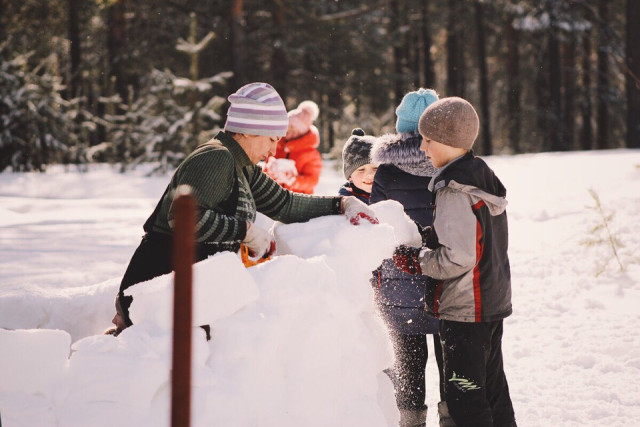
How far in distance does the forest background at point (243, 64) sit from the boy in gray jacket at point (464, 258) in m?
8.42

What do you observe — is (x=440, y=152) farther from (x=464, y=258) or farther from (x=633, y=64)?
(x=633, y=64)

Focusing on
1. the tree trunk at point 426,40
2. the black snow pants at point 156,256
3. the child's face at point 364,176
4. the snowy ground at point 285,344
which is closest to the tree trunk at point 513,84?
the tree trunk at point 426,40

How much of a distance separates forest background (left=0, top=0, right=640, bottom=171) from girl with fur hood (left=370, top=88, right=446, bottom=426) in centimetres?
801

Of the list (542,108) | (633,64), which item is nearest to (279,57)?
(633,64)

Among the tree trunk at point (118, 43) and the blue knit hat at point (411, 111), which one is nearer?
the blue knit hat at point (411, 111)

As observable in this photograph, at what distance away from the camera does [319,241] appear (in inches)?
115

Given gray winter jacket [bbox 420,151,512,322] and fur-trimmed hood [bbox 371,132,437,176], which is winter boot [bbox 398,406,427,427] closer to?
gray winter jacket [bbox 420,151,512,322]

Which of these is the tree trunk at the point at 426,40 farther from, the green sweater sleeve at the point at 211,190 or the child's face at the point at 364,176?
the green sweater sleeve at the point at 211,190

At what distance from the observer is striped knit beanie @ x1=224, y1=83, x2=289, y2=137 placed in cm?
→ 295

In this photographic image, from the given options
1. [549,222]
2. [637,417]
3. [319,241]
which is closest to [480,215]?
[319,241]

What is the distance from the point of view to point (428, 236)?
3098mm

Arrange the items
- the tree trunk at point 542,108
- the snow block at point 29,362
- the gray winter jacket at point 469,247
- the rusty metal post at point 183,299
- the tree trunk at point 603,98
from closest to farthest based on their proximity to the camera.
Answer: the rusty metal post at point 183,299
the snow block at point 29,362
the gray winter jacket at point 469,247
the tree trunk at point 603,98
the tree trunk at point 542,108

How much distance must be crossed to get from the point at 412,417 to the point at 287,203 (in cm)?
130

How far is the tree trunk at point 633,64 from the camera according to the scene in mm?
15751
